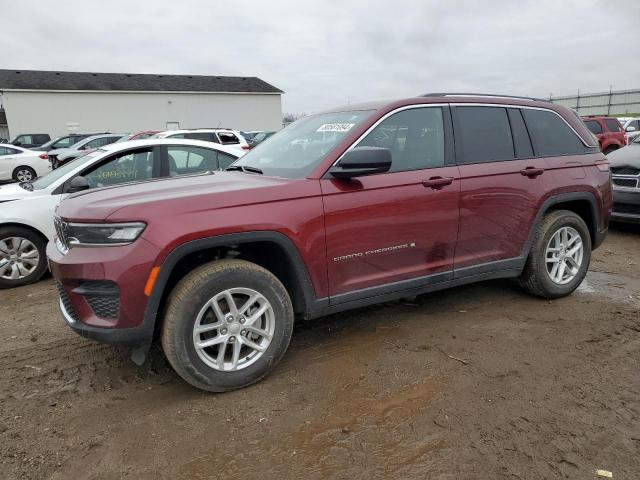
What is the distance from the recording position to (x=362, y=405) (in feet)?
9.32

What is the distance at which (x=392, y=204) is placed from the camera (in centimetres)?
336

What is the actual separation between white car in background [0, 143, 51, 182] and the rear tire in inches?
622

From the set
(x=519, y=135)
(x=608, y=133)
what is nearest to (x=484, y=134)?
(x=519, y=135)

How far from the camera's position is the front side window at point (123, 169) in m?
5.61

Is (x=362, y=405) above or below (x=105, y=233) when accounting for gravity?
below

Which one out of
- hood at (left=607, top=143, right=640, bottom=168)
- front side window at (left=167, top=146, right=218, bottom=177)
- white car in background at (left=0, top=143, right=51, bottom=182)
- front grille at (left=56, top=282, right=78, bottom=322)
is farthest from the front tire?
white car in background at (left=0, top=143, right=51, bottom=182)

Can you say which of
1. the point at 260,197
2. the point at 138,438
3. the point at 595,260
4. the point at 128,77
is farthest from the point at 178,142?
the point at 128,77

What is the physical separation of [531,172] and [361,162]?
1.83m

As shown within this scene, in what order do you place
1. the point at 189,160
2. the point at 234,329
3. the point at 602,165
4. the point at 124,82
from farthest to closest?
the point at 124,82, the point at 189,160, the point at 602,165, the point at 234,329

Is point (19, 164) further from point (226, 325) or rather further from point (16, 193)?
point (226, 325)

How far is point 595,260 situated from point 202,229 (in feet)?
17.4

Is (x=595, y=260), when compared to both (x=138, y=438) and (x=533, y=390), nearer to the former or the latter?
(x=533, y=390)

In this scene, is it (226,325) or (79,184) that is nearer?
(226,325)

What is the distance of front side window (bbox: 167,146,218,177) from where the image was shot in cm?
584
